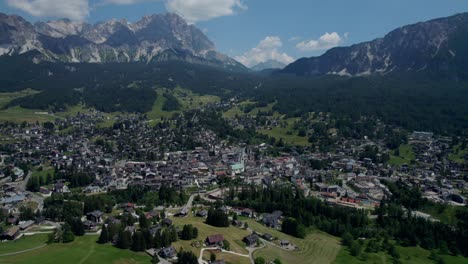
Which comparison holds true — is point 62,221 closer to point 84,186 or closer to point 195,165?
point 84,186

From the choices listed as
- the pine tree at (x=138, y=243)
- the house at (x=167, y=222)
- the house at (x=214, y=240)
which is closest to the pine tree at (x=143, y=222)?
the house at (x=167, y=222)

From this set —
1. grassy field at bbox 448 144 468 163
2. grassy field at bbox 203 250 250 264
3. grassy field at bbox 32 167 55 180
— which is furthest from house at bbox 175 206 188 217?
grassy field at bbox 448 144 468 163

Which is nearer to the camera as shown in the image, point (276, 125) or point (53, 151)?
point (53, 151)

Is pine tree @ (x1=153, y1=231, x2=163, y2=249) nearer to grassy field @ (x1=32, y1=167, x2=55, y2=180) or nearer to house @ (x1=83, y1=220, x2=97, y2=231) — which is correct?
house @ (x1=83, y1=220, x2=97, y2=231)

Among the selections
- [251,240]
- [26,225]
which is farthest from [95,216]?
[251,240]

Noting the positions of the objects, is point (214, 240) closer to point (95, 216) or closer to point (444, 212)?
point (95, 216)

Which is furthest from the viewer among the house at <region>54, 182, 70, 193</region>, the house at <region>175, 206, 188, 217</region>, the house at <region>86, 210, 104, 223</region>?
the house at <region>54, 182, 70, 193</region>

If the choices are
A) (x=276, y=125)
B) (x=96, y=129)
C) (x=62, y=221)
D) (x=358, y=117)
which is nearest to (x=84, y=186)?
(x=62, y=221)

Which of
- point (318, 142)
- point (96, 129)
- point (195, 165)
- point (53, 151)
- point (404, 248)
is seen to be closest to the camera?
point (404, 248)
